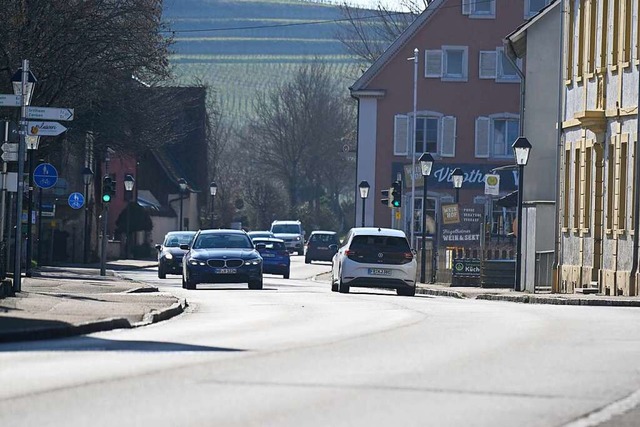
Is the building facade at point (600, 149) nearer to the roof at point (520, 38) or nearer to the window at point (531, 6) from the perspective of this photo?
the roof at point (520, 38)

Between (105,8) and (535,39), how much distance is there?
1231 centimetres

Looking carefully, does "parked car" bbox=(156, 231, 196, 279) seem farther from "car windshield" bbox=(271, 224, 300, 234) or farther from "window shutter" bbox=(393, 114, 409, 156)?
"car windshield" bbox=(271, 224, 300, 234)

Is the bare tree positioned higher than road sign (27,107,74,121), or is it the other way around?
the bare tree

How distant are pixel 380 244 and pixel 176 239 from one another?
15.5 meters

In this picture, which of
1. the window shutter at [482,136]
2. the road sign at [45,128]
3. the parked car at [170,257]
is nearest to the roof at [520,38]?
the parked car at [170,257]

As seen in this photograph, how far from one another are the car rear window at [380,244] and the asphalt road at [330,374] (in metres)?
14.4

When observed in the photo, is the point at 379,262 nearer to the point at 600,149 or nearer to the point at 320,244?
the point at 600,149

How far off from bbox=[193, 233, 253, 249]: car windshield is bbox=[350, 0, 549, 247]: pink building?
30516mm

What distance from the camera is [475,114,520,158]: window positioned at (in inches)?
2798

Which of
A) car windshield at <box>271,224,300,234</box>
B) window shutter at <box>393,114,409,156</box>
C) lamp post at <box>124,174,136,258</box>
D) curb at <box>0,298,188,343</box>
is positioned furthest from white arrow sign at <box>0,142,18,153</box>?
car windshield at <box>271,224,300,234</box>

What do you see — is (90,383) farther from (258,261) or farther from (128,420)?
(258,261)

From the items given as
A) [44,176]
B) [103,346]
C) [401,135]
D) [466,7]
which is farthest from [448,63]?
[103,346]

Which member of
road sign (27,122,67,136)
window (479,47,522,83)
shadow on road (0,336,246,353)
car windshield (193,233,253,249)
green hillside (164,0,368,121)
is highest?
green hillside (164,0,368,121)

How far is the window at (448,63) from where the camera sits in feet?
230
